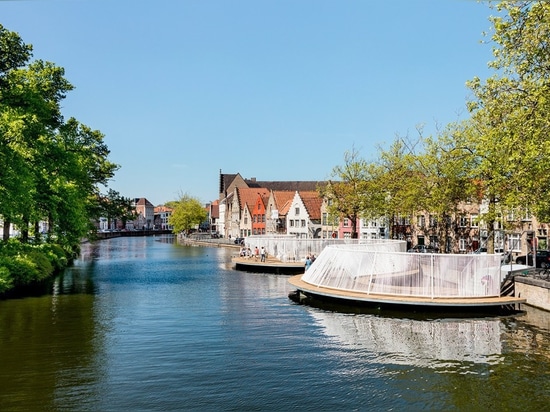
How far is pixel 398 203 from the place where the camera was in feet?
217

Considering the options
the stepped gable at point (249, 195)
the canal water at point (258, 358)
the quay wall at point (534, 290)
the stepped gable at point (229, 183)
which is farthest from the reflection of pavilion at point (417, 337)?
the stepped gable at point (229, 183)

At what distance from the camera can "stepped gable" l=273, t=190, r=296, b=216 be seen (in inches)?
4234

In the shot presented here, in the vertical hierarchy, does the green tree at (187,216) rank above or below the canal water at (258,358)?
above

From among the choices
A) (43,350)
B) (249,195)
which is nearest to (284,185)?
(249,195)

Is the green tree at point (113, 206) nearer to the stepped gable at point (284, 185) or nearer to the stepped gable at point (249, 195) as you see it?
the stepped gable at point (249, 195)

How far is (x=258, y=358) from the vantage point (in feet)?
71.2

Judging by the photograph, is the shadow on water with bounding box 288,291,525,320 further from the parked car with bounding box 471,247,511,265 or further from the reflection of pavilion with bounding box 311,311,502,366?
the parked car with bounding box 471,247,511,265

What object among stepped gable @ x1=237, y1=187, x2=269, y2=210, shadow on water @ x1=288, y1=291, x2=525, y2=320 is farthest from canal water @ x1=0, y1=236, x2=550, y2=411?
stepped gable @ x1=237, y1=187, x2=269, y2=210

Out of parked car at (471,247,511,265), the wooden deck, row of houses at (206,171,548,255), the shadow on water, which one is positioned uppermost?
row of houses at (206,171,548,255)

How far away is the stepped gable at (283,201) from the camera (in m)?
108

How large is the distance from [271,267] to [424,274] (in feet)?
86.2

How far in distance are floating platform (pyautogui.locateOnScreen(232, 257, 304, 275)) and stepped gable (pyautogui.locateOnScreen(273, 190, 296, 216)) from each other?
47.5 meters

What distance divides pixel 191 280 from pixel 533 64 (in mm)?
34936

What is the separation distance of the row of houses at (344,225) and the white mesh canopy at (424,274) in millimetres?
10224
